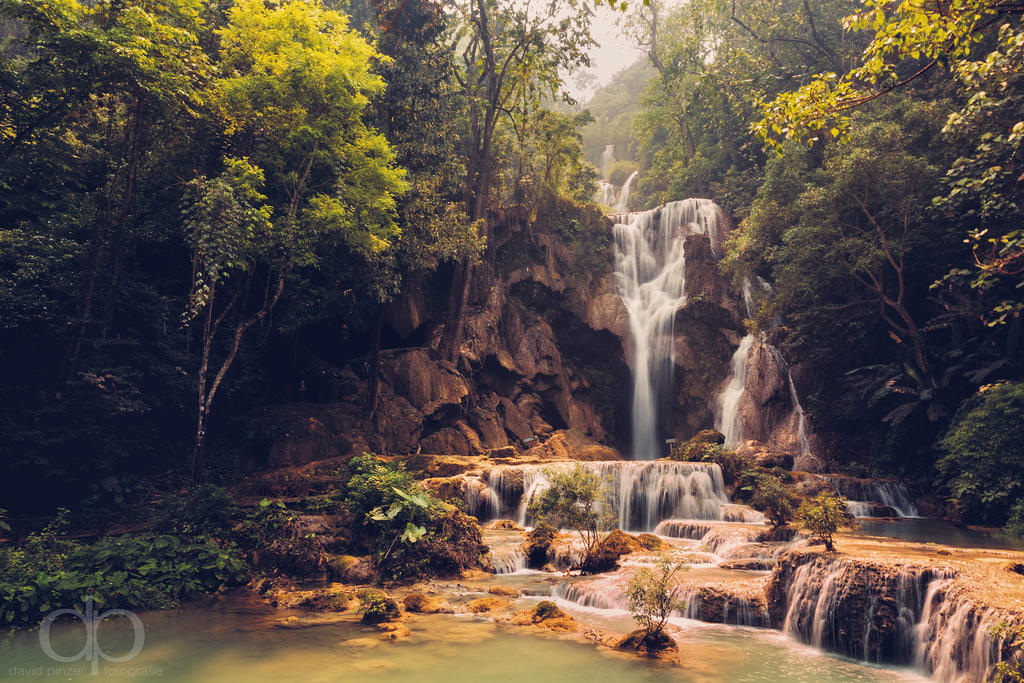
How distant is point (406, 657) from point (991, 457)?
579 inches

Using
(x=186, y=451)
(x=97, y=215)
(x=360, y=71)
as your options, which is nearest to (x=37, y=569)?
(x=186, y=451)

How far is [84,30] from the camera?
11523mm

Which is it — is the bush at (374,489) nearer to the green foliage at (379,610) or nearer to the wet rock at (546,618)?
the green foliage at (379,610)

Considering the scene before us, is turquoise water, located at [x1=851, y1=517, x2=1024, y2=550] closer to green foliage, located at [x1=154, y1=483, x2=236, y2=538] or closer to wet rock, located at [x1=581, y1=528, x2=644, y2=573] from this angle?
wet rock, located at [x1=581, y1=528, x2=644, y2=573]

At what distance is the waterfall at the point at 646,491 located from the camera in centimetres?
1612

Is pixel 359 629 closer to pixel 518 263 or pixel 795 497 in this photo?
pixel 795 497

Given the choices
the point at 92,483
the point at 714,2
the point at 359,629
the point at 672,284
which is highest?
the point at 714,2

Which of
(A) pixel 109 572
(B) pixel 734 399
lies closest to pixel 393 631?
(A) pixel 109 572

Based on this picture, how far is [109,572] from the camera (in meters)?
10.0

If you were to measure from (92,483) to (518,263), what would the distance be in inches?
744

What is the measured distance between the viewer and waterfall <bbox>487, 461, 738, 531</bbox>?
16.1m

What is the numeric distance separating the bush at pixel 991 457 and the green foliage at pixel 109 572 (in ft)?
56.0

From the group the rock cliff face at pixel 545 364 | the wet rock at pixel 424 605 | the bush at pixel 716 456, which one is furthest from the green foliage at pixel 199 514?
the bush at pixel 716 456

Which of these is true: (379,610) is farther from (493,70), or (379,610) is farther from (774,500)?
(493,70)
